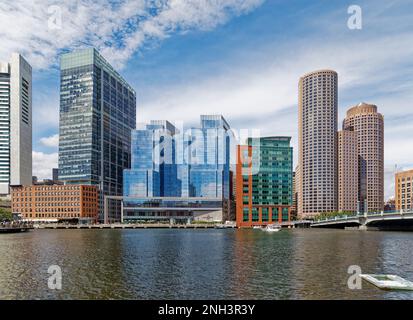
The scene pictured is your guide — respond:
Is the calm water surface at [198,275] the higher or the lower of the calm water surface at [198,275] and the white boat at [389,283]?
the lower

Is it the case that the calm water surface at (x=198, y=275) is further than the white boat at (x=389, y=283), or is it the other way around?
the white boat at (x=389, y=283)

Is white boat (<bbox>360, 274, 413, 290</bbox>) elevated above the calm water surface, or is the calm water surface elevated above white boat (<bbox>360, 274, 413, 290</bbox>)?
white boat (<bbox>360, 274, 413, 290</bbox>)

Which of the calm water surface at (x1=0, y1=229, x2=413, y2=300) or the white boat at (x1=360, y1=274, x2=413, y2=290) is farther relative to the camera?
the white boat at (x1=360, y1=274, x2=413, y2=290)

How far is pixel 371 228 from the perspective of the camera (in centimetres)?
19012

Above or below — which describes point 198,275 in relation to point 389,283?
below

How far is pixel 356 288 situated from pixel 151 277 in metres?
24.4

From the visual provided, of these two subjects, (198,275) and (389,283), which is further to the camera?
(198,275)
